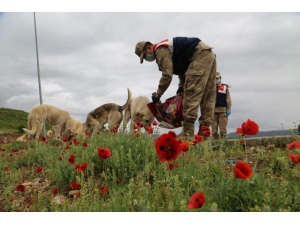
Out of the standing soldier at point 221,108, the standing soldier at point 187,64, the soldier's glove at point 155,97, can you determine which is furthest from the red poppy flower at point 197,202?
the standing soldier at point 221,108

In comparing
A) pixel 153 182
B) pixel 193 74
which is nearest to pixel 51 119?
pixel 193 74

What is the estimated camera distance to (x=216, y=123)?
8.96 metres

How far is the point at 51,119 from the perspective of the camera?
1275cm

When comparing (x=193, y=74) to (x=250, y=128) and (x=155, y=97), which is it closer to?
(x=155, y=97)

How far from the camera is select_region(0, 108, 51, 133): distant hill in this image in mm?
24594

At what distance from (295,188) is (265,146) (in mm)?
2967

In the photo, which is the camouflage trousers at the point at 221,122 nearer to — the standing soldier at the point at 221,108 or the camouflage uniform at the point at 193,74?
the standing soldier at the point at 221,108

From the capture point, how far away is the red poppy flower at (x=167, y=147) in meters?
1.82

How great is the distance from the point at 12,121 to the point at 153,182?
28.7 m

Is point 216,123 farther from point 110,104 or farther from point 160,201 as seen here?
point 160,201

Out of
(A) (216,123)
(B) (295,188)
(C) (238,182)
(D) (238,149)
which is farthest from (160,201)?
(A) (216,123)

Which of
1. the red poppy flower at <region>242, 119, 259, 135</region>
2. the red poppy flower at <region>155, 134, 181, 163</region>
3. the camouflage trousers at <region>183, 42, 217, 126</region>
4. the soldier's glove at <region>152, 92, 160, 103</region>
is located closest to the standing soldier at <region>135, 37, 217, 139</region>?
the camouflage trousers at <region>183, 42, 217, 126</region>

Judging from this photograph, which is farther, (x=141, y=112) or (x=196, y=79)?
(x=141, y=112)

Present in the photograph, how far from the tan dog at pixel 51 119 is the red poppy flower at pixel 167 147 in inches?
420
